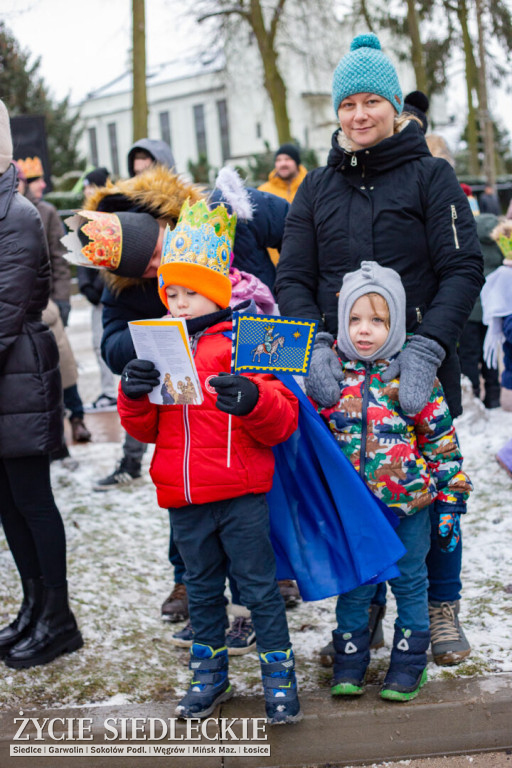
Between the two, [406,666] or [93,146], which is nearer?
[406,666]

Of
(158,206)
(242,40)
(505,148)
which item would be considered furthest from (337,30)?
(158,206)

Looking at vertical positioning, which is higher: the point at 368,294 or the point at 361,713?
the point at 368,294

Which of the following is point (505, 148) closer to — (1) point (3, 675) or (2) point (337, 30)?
(2) point (337, 30)

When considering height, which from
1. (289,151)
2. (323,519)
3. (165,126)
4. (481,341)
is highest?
(165,126)

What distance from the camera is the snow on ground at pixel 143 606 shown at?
337 cm

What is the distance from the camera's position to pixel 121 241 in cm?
322

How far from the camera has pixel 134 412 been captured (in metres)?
2.96

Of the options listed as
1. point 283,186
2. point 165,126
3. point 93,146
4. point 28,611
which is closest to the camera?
point 28,611

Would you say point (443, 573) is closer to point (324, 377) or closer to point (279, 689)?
point (279, 689)

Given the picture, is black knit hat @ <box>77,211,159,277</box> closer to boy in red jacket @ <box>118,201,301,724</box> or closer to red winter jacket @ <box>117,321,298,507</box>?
boy in red jacket @ <box>118,201,301,724</box>

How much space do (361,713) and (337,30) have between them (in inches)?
845

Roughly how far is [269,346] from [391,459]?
0.61 metres

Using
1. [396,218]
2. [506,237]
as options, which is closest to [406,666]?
[396,218]

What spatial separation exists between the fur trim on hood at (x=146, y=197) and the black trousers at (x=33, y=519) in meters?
0.84
